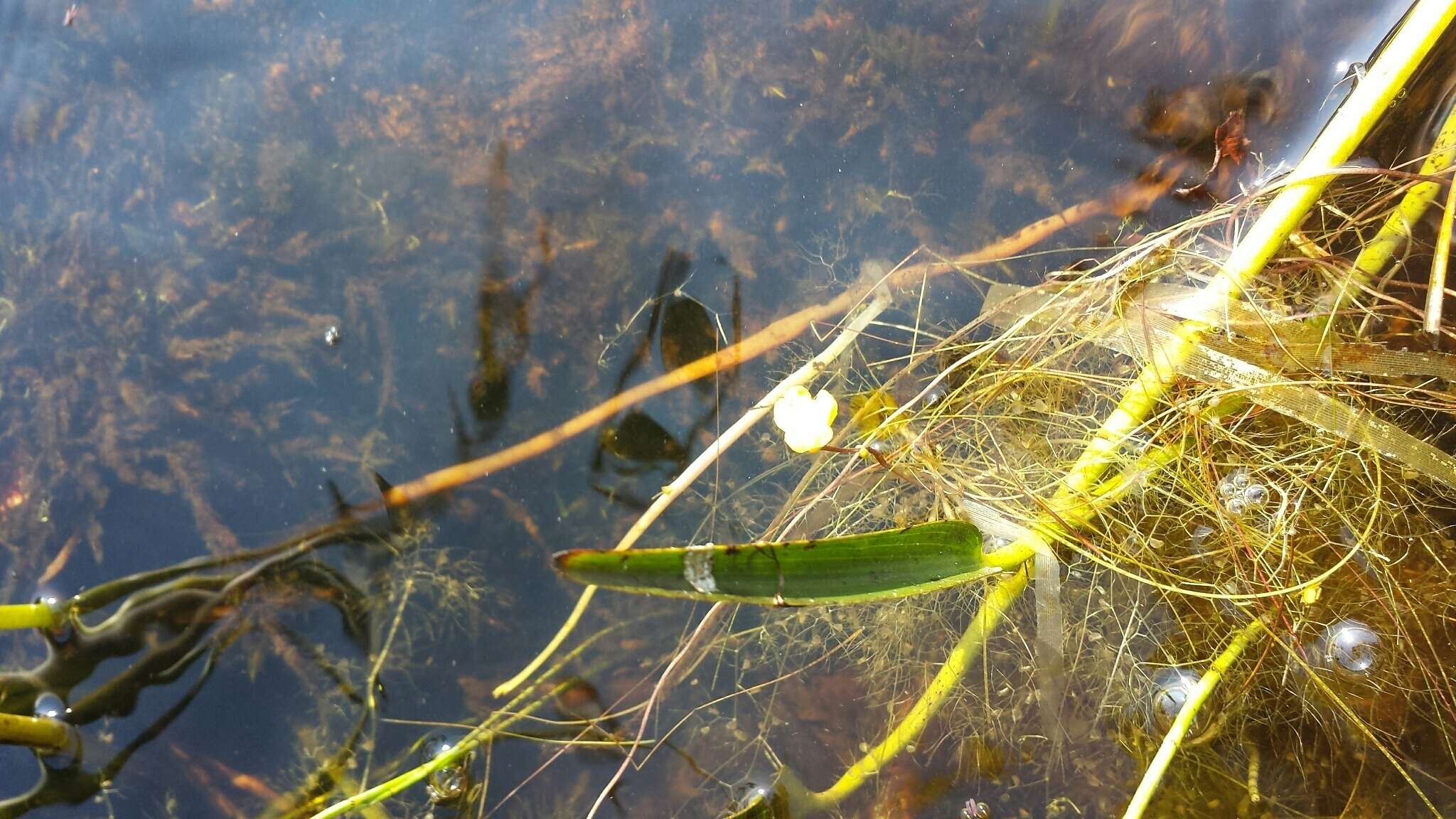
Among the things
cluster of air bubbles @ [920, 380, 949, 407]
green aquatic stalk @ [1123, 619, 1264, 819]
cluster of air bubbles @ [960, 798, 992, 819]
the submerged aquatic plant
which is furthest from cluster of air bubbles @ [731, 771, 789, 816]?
cluster of air bubbles @ [920, 380, 949, 407]

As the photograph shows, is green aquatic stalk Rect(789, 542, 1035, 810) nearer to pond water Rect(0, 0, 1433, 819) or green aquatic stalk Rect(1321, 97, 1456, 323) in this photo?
pond water Rect(0, 0, 1433, 819)

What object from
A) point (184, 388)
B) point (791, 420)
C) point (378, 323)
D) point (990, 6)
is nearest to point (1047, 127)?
point (990, 6)

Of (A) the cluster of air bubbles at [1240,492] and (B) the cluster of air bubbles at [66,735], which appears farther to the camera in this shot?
(B) the cluster of air bubbles at [66,735]

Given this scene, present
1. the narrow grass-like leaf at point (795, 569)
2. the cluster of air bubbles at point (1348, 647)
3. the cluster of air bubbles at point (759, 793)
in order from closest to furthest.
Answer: the narrow grass-like leaf at point (795, 569)
the cluster of air bubbles at point (1348, 647)
the cluster of air bubbles at point (759, 793)

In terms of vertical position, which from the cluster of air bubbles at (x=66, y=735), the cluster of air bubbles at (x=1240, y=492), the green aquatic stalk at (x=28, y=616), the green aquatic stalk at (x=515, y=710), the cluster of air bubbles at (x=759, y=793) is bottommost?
the cluster of air bubbles at (x=759, y=793)

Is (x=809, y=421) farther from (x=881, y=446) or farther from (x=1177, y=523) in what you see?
(x=1177, y=523)

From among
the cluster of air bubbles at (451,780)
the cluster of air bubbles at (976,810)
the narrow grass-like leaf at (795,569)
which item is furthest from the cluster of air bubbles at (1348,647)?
the cluster of air bubbles at (451,780)

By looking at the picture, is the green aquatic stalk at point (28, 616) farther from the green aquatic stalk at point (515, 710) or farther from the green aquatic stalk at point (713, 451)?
the green aquatic stalk at point (713, 451)
